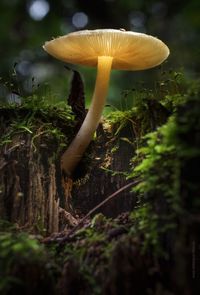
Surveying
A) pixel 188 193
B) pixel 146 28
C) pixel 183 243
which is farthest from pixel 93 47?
pixel 146 28

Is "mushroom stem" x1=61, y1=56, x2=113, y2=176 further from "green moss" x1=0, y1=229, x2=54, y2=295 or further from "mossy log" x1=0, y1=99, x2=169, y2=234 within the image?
"green moss" x1=0, y1=229, x2=54, y2=295

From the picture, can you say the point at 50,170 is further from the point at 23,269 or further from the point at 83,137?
Answer: the point at 23,269

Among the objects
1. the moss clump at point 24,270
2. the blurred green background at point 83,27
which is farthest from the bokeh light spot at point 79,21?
the moss clump at point 24,270

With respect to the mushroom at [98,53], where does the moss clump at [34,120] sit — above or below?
below

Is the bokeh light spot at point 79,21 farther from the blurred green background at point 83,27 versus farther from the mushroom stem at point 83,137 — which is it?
the mushroom stem at point 83,137

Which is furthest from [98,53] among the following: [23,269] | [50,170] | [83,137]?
[23,269]

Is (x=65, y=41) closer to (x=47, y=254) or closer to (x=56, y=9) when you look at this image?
(x=47, y=254)

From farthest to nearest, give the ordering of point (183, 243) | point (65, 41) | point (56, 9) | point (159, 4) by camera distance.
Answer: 1. point (159, 4)
2. point (56, 9)
3. point (65, 41)
4. point (183, 243)

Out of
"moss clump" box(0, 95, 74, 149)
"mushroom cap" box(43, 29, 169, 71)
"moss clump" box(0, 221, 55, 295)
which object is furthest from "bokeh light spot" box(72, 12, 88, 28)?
"moss clump" box(0, 221, 55, 295)
